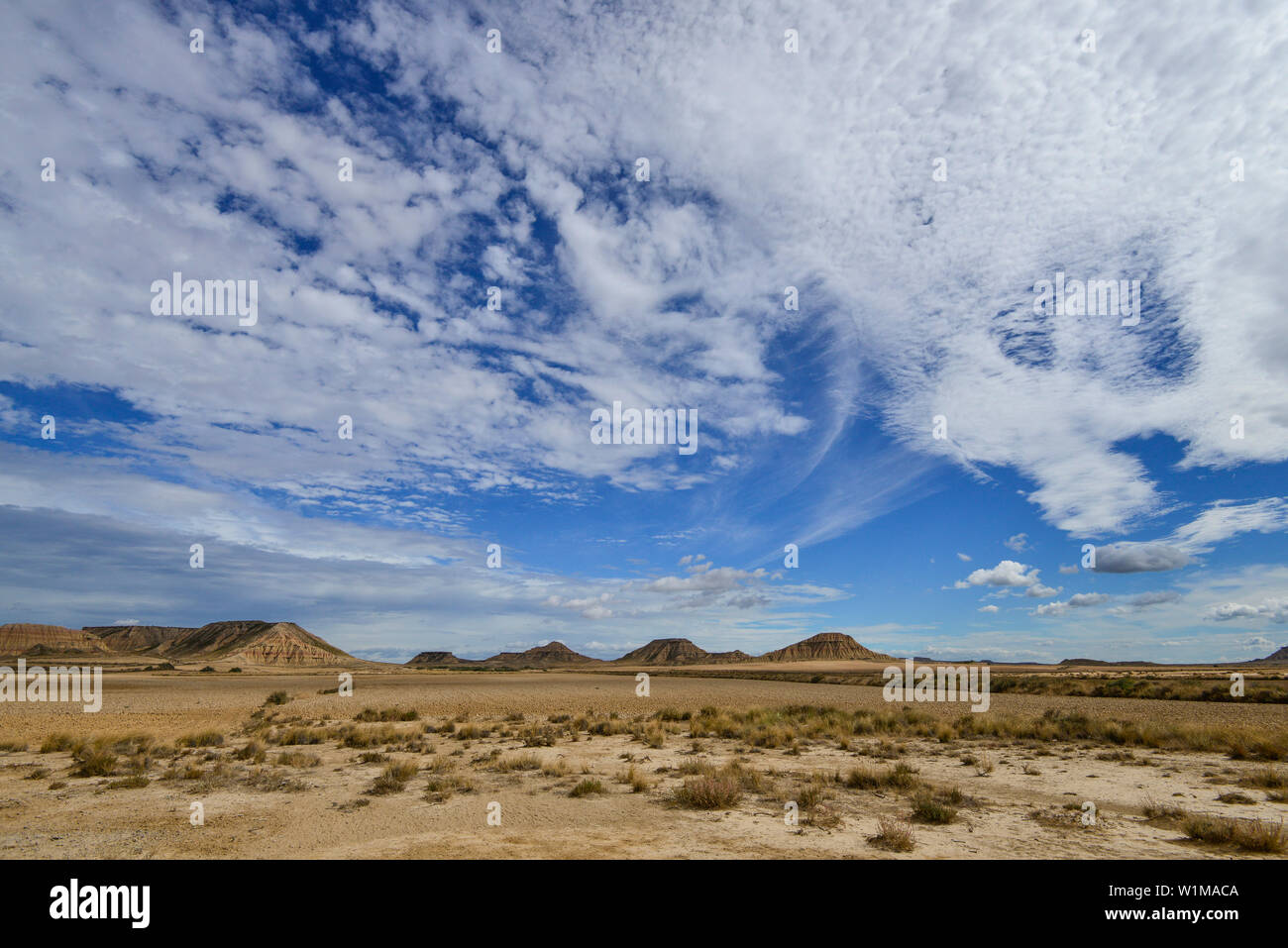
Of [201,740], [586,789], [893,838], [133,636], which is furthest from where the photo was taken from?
[133,636]

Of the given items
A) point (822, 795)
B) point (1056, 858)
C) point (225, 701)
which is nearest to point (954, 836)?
point (1056, 858)

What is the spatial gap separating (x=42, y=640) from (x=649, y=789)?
198 metres

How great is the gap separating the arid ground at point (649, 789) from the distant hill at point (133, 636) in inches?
8123

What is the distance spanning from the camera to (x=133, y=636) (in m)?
192

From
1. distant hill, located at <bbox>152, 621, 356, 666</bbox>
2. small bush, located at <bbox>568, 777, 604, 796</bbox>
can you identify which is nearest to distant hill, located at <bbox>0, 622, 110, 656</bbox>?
distant hill, located at <bbox>152, 621, 356, 666</bbox>

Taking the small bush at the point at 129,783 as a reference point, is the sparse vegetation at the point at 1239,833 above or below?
above

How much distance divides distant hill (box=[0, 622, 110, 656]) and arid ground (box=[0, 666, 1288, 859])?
16177 cm

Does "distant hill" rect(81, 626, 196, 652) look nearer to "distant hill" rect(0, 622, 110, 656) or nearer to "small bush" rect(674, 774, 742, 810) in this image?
"distant hill" rect(0, 622, 110, 656)

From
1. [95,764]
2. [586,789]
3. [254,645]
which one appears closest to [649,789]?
[586,789]

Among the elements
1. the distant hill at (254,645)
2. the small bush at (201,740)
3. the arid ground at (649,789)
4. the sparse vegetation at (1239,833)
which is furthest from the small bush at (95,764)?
the distant hill at (254,645)

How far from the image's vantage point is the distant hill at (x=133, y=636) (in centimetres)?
18212

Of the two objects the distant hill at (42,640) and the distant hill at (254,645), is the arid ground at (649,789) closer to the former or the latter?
the distant hill at (254,645)

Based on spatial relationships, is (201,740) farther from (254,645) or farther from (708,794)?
(254,645)
